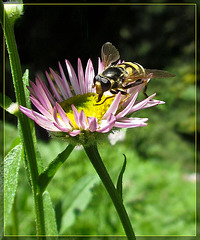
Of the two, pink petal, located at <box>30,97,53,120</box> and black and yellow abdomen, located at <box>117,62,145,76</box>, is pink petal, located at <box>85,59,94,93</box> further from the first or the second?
pink petal, located at <box>30,97,53,120</box>

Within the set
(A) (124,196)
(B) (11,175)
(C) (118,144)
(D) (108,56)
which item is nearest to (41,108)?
(B) (11,175)

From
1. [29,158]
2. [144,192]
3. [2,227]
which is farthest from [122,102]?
[144,192]

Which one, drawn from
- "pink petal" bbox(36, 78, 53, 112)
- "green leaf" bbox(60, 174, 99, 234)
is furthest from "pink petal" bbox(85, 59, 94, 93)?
"green leaf" bbox(60, 174, 99, 234)

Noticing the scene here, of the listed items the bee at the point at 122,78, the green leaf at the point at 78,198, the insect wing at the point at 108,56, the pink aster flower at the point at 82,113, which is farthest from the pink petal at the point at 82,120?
the green leaf at the point at 78,198

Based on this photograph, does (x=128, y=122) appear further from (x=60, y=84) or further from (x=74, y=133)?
(x=60, y=84)

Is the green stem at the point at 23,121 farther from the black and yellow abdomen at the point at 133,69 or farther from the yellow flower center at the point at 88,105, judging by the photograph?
the black and yellow abdomen at the point at 133,69
